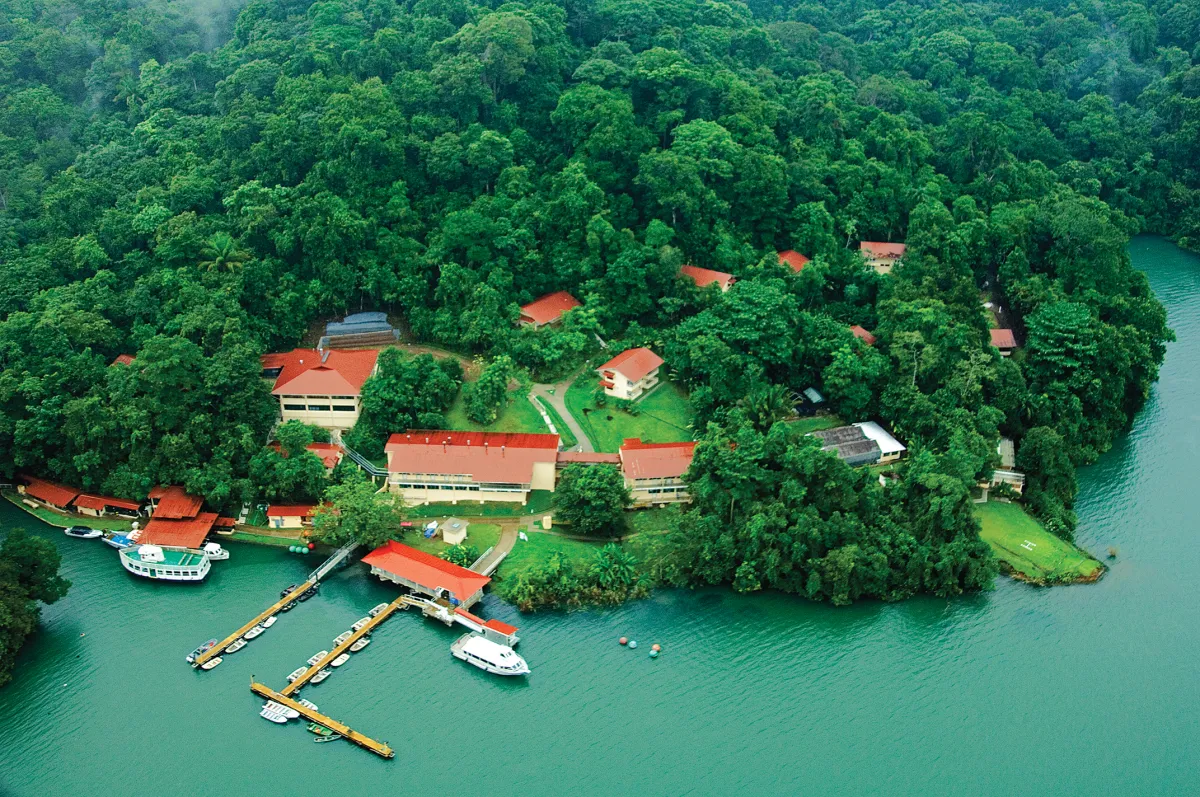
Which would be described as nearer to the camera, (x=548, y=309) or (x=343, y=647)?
(x=343, y=647)

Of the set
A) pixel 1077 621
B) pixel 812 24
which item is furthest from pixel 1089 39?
pixel 1077 621

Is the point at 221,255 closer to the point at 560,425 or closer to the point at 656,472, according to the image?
the point at 560,425

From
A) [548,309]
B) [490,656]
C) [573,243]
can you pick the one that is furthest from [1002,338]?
[490,656]

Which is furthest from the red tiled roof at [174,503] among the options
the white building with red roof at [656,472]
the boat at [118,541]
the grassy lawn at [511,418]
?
the white building with red roof at [656,472]

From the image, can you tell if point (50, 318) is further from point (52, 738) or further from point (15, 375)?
point (52, 738)

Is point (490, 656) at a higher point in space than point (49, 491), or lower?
higher

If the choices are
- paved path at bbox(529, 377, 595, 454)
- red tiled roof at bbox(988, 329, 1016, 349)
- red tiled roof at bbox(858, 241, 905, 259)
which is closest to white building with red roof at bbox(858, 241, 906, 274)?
red tiled roof at bbox(858, 241, 905, 259)
